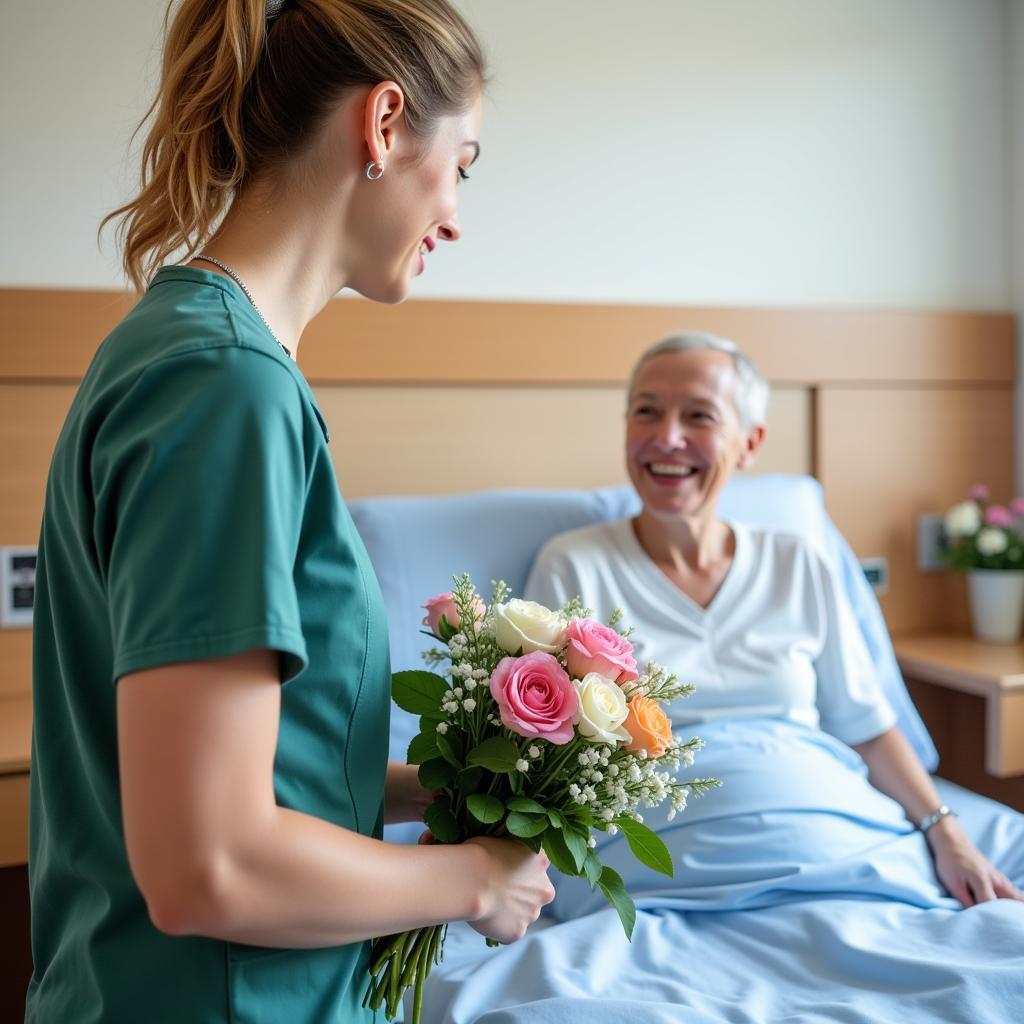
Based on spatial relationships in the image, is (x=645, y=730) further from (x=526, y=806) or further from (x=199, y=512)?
(x=199, y=512)

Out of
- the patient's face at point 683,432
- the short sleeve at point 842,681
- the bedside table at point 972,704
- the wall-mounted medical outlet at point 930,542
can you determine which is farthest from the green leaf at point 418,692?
the wall-mounted medical outlet at point 930,542

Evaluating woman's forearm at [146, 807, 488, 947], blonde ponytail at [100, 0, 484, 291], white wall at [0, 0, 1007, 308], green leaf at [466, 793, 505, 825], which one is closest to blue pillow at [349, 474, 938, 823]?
white wall at [0, 0, 1007, 308]

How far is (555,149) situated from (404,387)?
633 mm

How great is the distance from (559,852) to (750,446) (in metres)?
1.34

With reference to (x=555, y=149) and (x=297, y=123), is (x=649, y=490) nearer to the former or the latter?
(x=555, y=149)

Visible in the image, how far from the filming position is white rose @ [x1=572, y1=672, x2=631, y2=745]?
93 centimetres

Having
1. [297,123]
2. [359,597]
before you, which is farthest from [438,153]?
[359,597]

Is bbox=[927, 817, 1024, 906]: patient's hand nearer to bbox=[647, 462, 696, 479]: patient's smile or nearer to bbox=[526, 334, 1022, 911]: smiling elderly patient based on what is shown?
bbox=[526, 334, 1022, 911]: smiling elderly patient

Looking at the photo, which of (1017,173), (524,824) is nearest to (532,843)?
(524,824)

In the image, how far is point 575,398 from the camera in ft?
8.19

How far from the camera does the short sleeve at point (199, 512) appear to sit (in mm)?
664

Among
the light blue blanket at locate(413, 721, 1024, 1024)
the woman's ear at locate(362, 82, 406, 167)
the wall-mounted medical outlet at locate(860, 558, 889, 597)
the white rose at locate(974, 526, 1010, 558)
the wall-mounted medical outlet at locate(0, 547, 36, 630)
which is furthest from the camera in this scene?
the wall-mounted medical outlet at locate(860, 558, 889, 597)

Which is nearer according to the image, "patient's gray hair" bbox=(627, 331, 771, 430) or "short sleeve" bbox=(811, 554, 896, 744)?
"short sleeve" bbox=(811, 554, 896, 744)

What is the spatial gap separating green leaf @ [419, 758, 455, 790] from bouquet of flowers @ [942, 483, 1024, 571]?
200 centimetres
